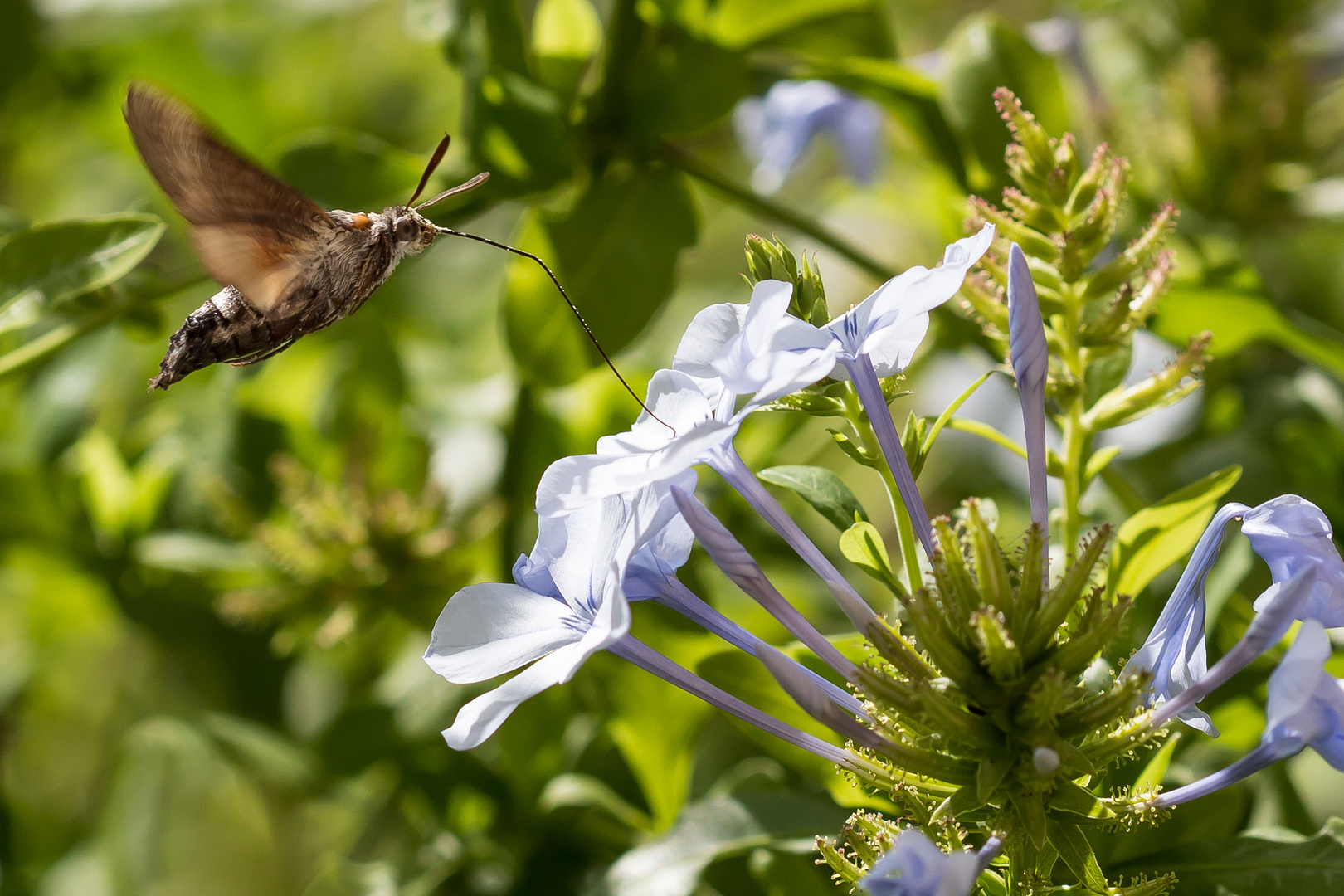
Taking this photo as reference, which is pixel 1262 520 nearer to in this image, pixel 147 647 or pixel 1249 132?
pixel 1249 132

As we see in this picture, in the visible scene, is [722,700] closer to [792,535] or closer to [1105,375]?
[792,535]

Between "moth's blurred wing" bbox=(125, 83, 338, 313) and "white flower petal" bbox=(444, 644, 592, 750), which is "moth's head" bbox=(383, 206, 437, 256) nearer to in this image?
"moth's blurred wing" bbox=(125, 83, 338, 313)

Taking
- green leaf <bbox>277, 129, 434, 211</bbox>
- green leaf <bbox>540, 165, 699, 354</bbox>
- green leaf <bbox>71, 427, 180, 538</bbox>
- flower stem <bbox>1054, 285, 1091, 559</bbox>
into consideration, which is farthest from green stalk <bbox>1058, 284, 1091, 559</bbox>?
green leaf <bbox>71, 427, 180, 538</bbox>

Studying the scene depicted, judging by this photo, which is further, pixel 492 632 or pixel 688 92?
pixel 688 92

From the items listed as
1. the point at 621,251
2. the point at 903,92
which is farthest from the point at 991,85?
the point at 621,251

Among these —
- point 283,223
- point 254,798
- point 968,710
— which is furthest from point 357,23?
point 968,710

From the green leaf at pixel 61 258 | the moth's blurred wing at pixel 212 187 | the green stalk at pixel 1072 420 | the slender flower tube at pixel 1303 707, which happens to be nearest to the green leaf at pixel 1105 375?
the green stalk at pixel 1072 420
